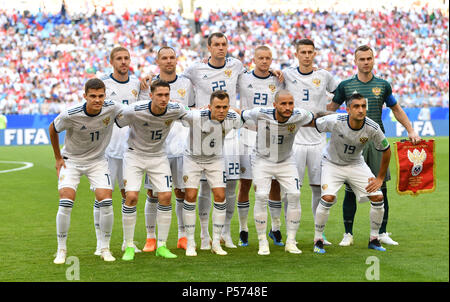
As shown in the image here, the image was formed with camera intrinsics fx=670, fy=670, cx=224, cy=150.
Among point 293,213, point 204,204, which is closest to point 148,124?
point 204,204

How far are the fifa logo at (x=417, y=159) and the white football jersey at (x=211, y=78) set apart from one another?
6.78 feet

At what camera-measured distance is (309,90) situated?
24.9ft

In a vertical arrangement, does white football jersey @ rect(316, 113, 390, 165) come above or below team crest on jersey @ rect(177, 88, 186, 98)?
below

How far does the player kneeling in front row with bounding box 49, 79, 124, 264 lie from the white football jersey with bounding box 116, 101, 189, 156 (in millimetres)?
146

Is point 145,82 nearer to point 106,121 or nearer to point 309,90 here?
point 106,121

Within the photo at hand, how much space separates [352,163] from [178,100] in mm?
2028

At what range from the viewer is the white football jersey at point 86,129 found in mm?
6523

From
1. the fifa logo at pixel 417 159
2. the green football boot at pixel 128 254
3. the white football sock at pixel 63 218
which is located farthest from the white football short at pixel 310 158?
the white football sock at pixel 63 218

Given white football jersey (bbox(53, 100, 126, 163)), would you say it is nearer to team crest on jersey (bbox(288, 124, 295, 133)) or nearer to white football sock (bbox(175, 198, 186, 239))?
white football sock (bbox(175, 198, 186, 239))

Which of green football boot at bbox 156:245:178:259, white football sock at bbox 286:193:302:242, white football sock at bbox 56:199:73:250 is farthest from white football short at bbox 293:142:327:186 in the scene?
white football sock at bbox 56:199:73:250

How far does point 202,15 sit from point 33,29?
7965 millimetres

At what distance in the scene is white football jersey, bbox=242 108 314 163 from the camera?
687 centimetres

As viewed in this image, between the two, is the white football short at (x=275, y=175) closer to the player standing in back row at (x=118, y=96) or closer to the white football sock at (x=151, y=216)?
the white football sock at (x=151, y=216)
